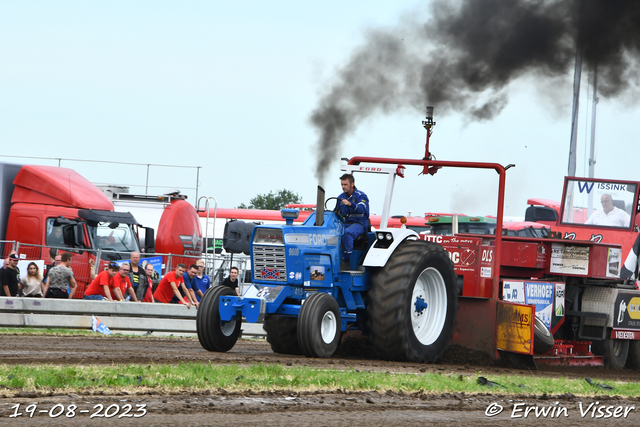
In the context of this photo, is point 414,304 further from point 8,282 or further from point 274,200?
point 274,200

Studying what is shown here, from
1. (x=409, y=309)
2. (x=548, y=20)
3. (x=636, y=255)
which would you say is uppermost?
(x=548, y=20)

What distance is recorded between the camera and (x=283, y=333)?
394 inches

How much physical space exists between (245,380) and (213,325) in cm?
289

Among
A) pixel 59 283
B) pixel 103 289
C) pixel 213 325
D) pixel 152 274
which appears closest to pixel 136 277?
pixel 103 289

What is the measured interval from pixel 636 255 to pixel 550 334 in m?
3.54

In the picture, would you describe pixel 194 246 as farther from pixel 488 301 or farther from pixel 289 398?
pixel 289 398

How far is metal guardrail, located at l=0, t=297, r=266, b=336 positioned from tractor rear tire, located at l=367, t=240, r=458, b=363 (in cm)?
567

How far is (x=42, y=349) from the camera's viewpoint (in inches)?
368

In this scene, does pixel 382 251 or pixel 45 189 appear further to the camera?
pixel 45 189

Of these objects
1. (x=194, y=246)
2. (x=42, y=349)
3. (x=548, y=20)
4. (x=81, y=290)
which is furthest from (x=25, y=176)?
(x=548, y=20)

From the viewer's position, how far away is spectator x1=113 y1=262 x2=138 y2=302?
15023 mm

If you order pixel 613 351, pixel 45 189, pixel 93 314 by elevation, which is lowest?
pixel 93 314

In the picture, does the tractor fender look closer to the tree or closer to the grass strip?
the grass strip

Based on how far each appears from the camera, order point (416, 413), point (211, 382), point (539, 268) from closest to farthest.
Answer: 1. point (416, 413)
2. point (211, 382)
3. point (539, 268)
